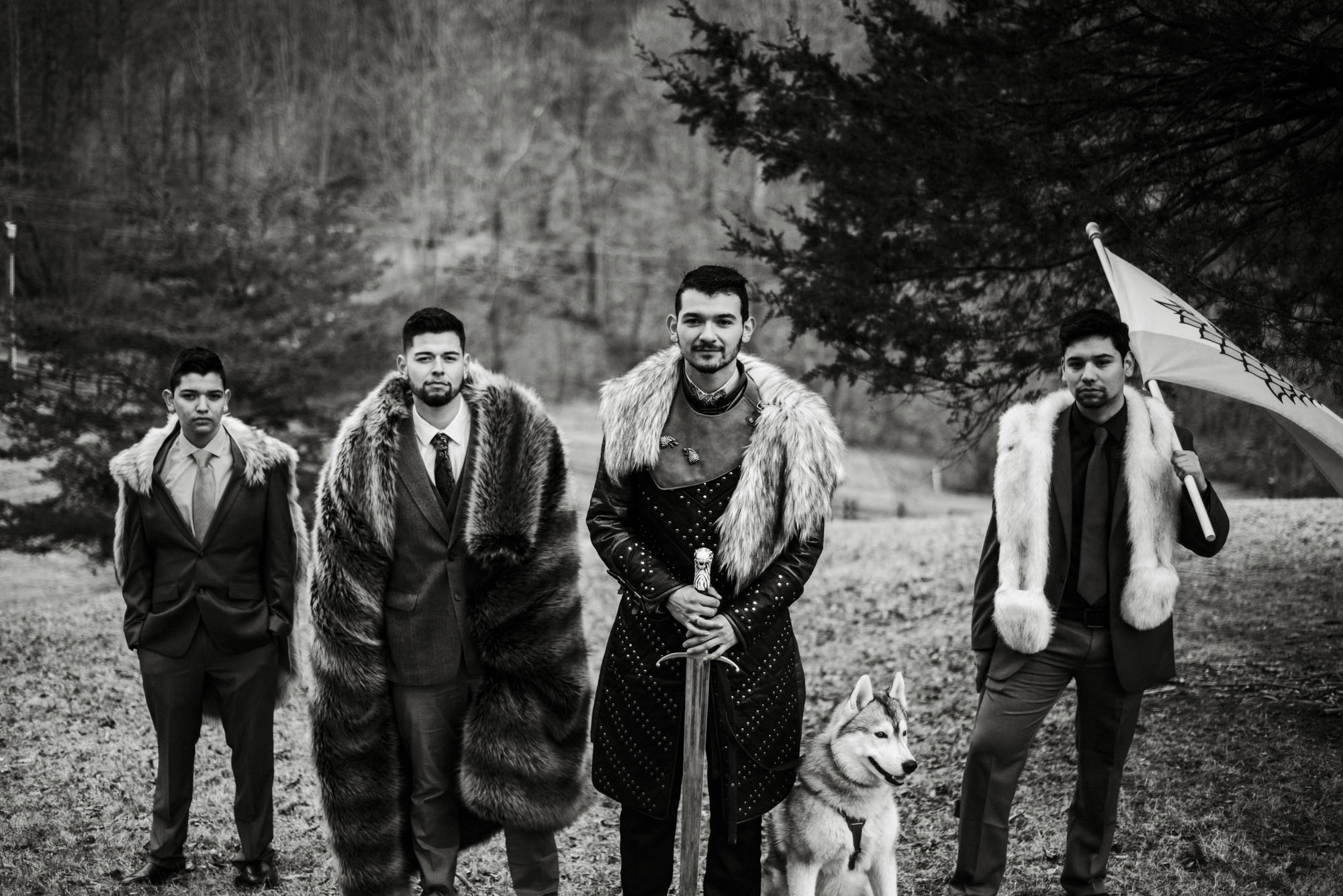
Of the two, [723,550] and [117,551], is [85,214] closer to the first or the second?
[117,551]

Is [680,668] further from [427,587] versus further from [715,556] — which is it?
[427,587]

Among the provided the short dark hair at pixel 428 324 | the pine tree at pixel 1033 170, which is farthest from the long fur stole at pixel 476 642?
the pine tree at pixel 1033 170

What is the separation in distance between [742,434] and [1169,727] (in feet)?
13.3

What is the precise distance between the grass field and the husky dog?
2.91ft

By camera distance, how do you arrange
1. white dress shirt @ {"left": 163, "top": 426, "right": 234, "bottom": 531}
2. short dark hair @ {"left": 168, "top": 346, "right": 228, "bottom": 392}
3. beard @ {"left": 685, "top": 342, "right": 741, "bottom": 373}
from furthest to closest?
white dress shirt @ {"left": 163, "top": 426, "right": 234, "bottom": 531}
short dark hair @ {"left": 168, "top": 346, "right": 228, "bottom": 392}
beard @ {"left": 685, "top": 342, "right": 741, "bottom": 373}

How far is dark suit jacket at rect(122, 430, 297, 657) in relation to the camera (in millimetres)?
4934

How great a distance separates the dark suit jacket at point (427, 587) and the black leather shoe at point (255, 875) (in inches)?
55.2

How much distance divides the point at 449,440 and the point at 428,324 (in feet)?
1.57

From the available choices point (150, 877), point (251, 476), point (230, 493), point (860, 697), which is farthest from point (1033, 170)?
point (150, 877)

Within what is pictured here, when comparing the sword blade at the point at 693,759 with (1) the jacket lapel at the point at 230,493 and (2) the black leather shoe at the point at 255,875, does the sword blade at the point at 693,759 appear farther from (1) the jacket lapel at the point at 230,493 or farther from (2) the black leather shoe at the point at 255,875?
(1) the jacket lapel at the point at 230,493

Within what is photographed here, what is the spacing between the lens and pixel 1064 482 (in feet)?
14.3

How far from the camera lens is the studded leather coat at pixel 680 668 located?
3.90 m

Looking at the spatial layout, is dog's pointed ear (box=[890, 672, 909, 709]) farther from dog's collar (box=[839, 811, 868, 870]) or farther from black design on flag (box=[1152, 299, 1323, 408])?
black design on flag (box=[1152, 299, 1323, 408])

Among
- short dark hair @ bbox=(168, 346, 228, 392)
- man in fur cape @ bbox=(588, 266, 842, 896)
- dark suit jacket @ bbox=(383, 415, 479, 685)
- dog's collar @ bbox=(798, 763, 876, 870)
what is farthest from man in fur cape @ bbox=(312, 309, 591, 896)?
dog's collar @ bbox=(798, 763, 876, 870)
